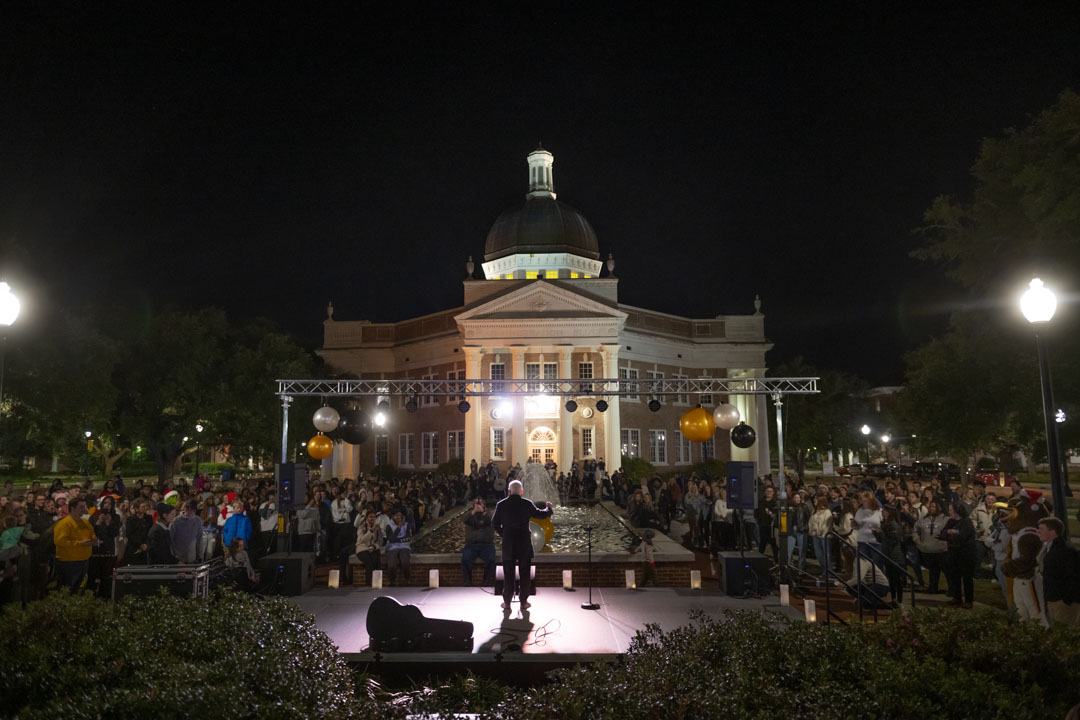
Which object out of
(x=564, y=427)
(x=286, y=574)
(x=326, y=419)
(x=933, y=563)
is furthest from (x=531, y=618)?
(x=564, y=427)

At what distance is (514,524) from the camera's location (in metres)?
10.7

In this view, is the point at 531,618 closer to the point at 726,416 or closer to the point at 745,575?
the point at 745,575

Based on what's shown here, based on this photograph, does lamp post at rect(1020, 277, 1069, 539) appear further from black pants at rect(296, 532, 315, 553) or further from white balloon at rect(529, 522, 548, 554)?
black pants at rect(296, 532, 315, 553)

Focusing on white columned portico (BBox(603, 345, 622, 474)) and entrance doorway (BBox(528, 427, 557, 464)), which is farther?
entrance doorway (BBox(528, 427, 557, 464))

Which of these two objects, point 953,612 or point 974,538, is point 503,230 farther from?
point 953,612

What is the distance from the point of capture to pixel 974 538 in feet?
38.6

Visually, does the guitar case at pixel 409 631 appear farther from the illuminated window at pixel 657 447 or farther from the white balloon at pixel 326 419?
the illuminated window at pixel 657 447

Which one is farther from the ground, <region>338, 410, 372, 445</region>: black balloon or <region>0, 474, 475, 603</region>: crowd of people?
Answer: <region>338, 410, 372, 445</region>: black balloon

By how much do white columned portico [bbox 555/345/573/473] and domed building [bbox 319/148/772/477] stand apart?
8 centimetres

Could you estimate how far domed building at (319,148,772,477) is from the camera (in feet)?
145

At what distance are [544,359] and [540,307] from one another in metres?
3.23

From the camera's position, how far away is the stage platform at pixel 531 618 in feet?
26.9

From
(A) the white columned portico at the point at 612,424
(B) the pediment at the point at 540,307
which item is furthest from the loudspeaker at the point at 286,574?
(B) the pediment at the point at 540,307

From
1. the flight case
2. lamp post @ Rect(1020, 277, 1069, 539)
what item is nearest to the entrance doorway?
the flight case
